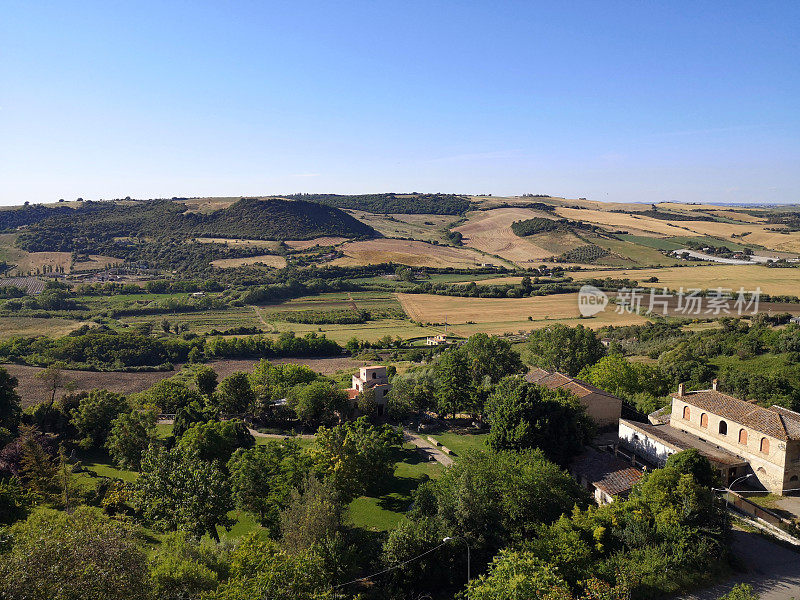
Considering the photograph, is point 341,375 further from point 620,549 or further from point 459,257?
point 459,257

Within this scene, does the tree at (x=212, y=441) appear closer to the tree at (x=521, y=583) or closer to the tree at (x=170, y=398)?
the tree at (x=170, y=398)

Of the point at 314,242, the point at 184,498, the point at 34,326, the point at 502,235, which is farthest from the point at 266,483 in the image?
the point at 502,235

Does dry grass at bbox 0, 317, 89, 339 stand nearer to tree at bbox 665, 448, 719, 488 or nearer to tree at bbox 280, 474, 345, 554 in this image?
tree at bbox 280, 474, 345, 554

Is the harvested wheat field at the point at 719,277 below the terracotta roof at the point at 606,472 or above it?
above

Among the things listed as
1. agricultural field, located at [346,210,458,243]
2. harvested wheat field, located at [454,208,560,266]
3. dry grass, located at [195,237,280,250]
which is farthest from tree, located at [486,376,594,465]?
agricultural field, located at [346,210,458,243]

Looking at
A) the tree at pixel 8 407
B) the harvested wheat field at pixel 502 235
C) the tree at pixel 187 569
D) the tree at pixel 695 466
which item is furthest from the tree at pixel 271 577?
the harvested wheat field at pixel 502 235

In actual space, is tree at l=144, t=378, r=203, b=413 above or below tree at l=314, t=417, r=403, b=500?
below
